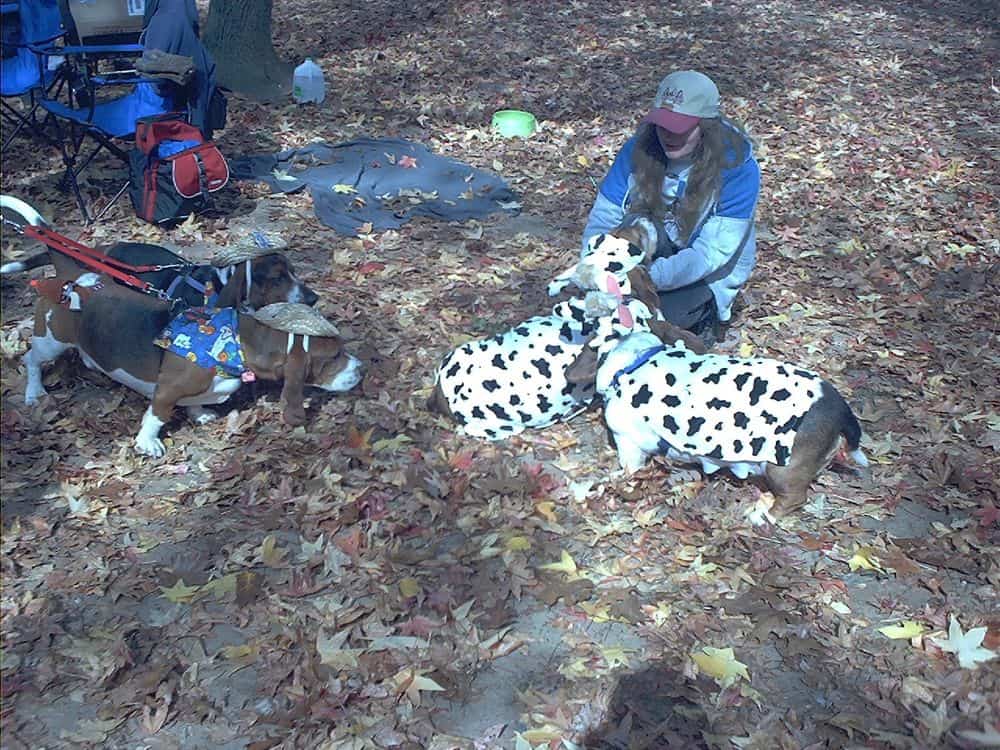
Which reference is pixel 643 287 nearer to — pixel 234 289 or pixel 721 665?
pixel 721 665

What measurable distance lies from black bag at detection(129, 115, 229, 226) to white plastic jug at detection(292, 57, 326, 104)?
319cm

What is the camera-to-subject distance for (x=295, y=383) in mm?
4707

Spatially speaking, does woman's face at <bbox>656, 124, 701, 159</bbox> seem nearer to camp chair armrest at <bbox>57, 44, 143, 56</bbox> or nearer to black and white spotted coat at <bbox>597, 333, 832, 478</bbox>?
black and white spotted coat at <bbox>597, 333, 832, 478</bbox>

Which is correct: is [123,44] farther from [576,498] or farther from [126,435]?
[576,498]

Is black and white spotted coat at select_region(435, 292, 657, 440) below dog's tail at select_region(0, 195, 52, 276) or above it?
below

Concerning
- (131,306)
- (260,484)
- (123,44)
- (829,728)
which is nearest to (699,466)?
(829,728)

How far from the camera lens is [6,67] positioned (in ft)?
25.8

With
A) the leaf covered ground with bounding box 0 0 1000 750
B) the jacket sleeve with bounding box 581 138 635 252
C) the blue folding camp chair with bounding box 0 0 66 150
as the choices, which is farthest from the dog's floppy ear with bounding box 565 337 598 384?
the blue folding camp chair with bounding box 0 0 66 150

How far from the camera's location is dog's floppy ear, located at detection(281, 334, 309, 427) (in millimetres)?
4633

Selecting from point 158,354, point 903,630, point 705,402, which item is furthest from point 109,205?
point 903,630

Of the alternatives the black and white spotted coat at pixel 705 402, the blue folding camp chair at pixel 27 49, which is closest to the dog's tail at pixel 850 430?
the black and white spotted coat at pixel 705 402

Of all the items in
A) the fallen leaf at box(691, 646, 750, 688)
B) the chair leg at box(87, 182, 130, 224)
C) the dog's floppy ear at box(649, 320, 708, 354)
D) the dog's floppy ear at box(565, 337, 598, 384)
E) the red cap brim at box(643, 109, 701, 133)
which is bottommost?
the chair leg at box(87, 182, 130, 224)

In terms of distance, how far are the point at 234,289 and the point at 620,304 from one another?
7.36ft

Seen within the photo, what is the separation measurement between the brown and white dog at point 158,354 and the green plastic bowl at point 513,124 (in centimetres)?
526
